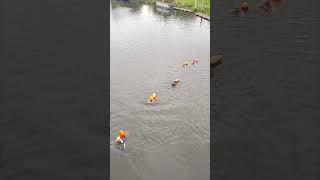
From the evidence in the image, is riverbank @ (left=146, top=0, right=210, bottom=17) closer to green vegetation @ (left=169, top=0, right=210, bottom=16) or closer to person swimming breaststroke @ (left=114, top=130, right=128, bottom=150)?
green vegetation @ (left=169, top=0, right=210, bottom=16)

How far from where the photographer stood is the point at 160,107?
18.1 meters

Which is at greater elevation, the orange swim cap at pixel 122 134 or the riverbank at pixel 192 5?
the riverbank at pixel 192 5

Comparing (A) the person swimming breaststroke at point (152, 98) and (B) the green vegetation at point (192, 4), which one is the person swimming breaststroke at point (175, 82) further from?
(B) the green vegetation at point (192, 4)

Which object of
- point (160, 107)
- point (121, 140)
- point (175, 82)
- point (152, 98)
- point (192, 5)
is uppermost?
point (192, 5)

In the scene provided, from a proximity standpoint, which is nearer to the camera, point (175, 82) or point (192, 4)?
point (175, 82)

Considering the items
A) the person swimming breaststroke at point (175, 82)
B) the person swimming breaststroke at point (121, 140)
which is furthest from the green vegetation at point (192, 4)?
the person swimming breaststroke at point (121, 140)

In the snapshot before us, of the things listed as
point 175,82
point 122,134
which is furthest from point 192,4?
point 122,134

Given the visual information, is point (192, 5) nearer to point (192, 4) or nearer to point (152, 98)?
point (192, 4)

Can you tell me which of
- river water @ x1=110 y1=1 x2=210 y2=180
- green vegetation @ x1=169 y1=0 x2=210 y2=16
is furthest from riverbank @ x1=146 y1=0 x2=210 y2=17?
river water @ x1=110 y1=1 x2=210 y2=180

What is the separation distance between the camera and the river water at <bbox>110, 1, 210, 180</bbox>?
12.2 metres

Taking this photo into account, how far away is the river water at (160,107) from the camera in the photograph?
1220cm

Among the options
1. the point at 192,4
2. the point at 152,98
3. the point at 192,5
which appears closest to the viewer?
the point at 152,98
